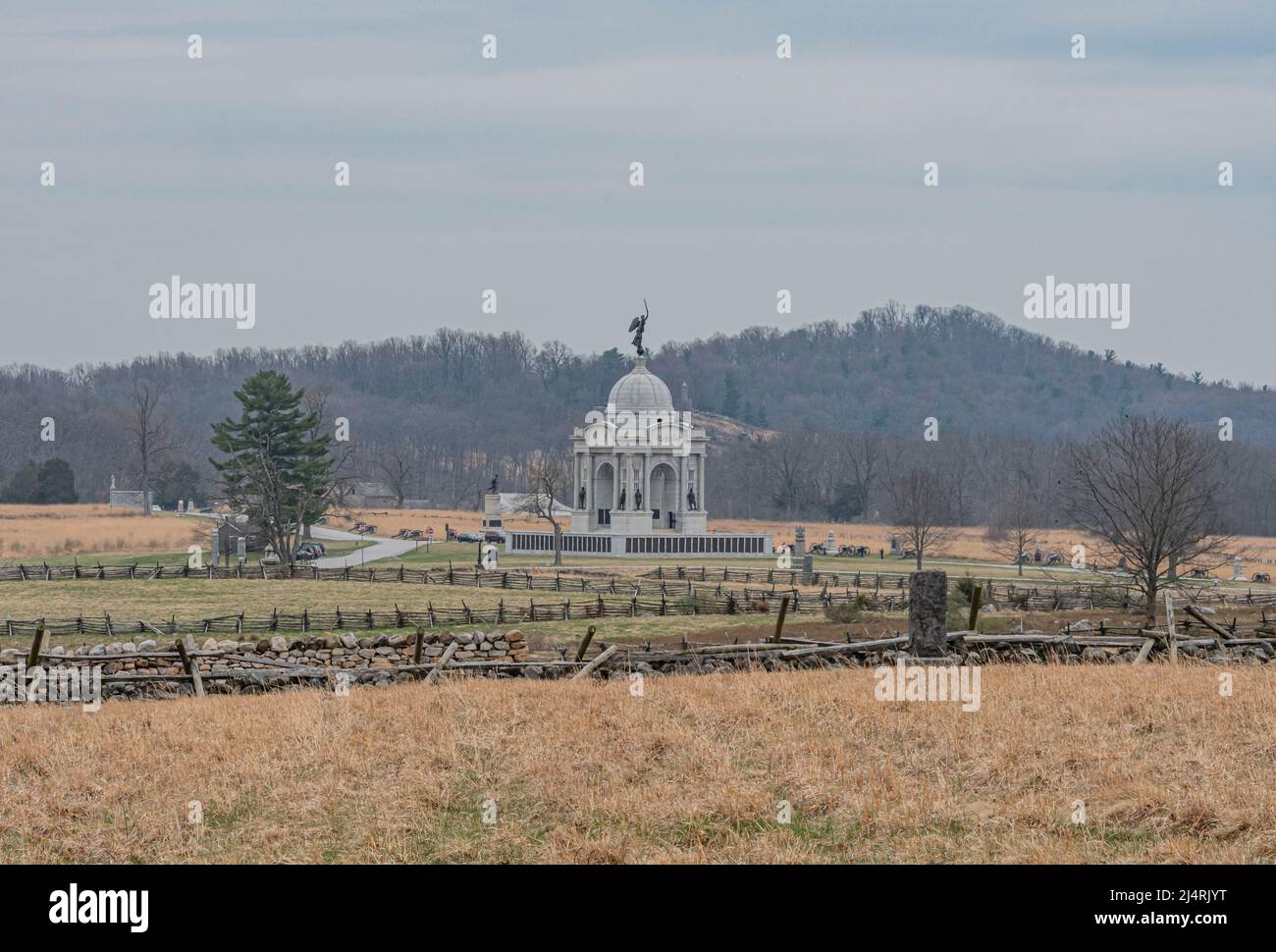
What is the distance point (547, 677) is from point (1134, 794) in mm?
12644

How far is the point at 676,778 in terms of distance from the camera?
15.0m

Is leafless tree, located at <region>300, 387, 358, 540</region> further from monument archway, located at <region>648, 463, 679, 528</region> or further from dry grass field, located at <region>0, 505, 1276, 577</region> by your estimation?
monument archway, located at <region>648, 463, 679, 528</region>

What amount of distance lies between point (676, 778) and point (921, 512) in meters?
70.6

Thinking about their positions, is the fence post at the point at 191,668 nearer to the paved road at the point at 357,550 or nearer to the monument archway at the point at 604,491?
the paved road at the point at 357,550

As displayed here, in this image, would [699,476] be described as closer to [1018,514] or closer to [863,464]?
[1018,514]

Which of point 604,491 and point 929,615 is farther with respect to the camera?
point 604,491

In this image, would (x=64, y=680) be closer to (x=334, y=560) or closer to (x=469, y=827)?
(x=469, y=827)

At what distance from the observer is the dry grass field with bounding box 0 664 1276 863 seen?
12.8 meters

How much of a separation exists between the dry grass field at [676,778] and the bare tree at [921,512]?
56982mm

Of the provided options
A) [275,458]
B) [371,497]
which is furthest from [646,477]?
[371,497]

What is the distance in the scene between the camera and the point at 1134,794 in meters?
13.4

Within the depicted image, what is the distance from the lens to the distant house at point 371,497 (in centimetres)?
13825

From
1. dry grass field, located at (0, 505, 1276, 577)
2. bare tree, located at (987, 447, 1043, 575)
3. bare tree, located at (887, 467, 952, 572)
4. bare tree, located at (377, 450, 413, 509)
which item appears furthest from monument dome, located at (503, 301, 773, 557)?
bare tree, located at (377, 450, 413, 509)
